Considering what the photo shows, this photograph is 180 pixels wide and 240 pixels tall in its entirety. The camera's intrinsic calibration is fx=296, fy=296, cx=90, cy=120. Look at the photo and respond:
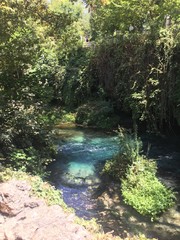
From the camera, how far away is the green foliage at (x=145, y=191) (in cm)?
600

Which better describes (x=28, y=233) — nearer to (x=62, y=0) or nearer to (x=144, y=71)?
(x=144, y=71)

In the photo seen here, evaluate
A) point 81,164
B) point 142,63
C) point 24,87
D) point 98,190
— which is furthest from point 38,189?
point 142,63

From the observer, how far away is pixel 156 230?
545cm

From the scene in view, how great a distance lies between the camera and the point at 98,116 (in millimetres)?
Result: 13578

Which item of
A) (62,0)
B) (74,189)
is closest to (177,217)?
(74,189)

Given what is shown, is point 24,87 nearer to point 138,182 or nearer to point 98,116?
point 138,182

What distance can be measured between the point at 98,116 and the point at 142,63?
126 inches

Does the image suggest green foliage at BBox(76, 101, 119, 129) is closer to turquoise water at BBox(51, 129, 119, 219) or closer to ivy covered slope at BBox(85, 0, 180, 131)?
ivy covered slope at BBox(85, 0, 180, 131)

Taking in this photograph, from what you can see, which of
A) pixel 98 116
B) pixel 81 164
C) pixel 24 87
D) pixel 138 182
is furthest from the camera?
pixel 98 116

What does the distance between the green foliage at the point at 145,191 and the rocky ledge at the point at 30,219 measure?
7.54 ft

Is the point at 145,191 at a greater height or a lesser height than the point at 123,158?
lesser

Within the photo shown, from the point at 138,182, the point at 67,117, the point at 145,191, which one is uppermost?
the point at 67,117

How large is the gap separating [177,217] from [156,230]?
65 centimetres

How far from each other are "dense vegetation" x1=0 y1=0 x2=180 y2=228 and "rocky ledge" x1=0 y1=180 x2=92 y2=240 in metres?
1.59
